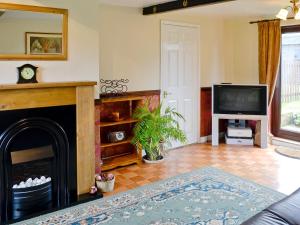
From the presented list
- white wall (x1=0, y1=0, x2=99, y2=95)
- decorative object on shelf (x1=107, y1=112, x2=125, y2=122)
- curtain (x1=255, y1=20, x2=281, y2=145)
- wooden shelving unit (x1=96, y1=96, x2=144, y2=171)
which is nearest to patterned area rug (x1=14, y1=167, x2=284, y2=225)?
wooden shelving unit (x1=96, y1=96, x2=144, y2=171)

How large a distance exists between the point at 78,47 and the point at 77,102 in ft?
1.90

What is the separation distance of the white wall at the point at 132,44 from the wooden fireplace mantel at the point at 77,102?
103 cm

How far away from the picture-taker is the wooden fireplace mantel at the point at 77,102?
275cm

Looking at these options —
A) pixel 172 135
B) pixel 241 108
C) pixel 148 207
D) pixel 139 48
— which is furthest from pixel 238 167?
pixel 139 48

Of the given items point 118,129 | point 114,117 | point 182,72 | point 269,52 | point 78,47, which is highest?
point 269,52

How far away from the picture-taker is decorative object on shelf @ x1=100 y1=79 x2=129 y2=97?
13.6 feet

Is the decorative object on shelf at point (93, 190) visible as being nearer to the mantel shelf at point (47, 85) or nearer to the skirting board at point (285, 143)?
the mantel shelf at point (47, 85)

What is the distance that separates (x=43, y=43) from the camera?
2967 mm

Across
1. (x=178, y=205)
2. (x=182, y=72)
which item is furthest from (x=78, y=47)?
(x=182, y=72)

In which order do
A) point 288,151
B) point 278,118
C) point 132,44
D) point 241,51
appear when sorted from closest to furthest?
1. point 132,44
2. point 288,151
3. point 278,118
4. point 241,51

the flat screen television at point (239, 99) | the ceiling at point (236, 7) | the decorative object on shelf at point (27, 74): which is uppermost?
the ceiling at point (236, 7)

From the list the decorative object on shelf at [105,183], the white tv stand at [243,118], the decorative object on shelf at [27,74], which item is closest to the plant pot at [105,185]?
the decorative object on shelf at [105,183]

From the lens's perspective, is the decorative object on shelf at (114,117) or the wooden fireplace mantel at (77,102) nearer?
the wooden fireplace mantel at (77,102)

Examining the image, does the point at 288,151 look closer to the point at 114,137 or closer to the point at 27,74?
the point at 114,137
